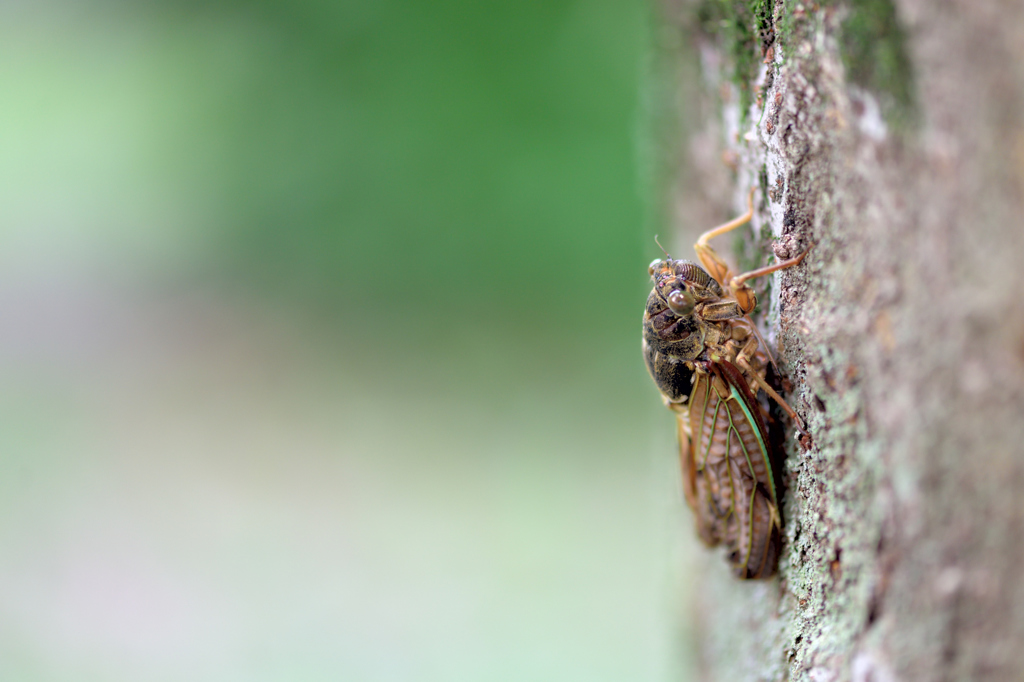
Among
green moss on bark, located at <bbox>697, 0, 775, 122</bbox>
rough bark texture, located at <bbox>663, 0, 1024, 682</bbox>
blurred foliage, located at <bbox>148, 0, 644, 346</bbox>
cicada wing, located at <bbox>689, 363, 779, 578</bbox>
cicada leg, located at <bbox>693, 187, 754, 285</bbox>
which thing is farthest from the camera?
blurred foliage, located at <bbox>148, 0, 644, 346</bbox>

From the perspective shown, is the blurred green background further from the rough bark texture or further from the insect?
the rough bark texture

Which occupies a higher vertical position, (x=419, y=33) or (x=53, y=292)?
(x=419, y=33)

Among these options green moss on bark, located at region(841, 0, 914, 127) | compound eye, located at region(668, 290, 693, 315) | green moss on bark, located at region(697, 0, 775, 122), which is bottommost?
green moss on bark, located at region(841, 0, 914, 127)

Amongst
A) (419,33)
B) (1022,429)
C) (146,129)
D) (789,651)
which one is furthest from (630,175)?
(1022,429)

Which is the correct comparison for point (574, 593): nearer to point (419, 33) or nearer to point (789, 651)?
point (789, 651)

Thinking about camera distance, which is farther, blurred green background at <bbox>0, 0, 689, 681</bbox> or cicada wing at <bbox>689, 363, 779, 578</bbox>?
blurred green background at <bbox>0, 0, 689, 681</bbox>

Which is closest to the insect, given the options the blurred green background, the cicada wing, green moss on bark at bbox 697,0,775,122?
the cicada wing
